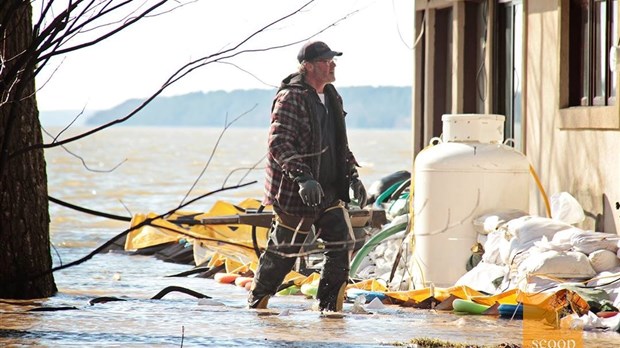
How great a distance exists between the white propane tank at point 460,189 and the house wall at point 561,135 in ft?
1.93

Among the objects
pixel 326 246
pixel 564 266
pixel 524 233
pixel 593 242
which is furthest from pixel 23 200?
pixel 593 242

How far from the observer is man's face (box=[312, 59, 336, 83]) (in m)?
10.0

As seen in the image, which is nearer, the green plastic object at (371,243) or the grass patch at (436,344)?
the grass patch at (436,344)

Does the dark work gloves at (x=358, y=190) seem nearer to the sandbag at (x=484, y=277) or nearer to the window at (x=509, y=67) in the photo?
the sandbag at (x=484, y=277)

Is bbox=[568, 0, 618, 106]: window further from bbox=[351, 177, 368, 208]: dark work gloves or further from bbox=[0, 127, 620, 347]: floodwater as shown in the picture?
bbox=[0, 127, 620, 347]: floodwater

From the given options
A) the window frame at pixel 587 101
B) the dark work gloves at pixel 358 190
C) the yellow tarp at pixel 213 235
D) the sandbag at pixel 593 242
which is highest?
the window frame at pixel 587 101

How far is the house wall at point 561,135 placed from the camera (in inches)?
444

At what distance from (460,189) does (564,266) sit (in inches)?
65.1

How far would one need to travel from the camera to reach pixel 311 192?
370 inches

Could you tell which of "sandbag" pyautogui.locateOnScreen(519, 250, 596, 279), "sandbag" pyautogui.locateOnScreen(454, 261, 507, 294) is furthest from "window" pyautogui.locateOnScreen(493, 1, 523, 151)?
"sandbag" pyautogui.locateOnScreen(519, 250, 596, 279)

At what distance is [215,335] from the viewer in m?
8.38

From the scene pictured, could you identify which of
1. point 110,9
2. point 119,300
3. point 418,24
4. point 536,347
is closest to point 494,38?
point 418,24

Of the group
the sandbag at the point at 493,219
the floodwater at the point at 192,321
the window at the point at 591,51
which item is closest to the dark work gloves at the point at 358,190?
the floodwater at the point at 192,321

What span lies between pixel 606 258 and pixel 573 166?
2.22 m
